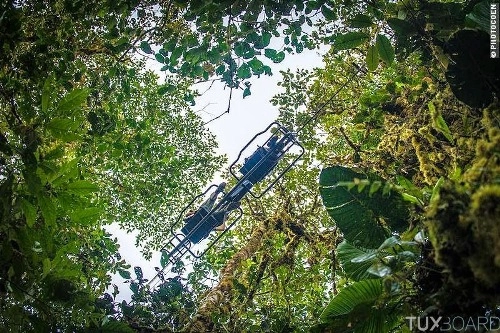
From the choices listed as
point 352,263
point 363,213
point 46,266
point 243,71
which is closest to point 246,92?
point 243,71

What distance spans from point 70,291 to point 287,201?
15.6 ft

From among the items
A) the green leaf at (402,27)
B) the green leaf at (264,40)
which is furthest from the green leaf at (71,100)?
the green leaf at (402,27)

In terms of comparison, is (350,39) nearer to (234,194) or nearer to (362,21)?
(362,21)

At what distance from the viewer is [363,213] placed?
2.76 m

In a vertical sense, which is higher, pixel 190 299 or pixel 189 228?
pixel 189 228

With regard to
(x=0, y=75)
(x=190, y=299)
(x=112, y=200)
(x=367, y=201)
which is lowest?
(x=367, y=201)

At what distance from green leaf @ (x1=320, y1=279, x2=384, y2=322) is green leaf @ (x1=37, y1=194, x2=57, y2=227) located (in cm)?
177

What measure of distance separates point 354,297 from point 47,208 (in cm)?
188

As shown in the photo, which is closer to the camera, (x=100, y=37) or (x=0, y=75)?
(x=0, y=75)

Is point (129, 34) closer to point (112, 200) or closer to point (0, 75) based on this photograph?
point (0, 75)

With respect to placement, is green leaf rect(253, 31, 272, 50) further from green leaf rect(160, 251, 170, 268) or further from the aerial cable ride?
green leaf rect(160, 251, 170, 268)

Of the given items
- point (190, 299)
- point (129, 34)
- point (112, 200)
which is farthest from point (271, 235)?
point (129, 34)

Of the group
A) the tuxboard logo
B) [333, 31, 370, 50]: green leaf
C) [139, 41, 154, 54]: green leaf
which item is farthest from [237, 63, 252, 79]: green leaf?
the tuxboard logo

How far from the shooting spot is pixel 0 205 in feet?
7.22
